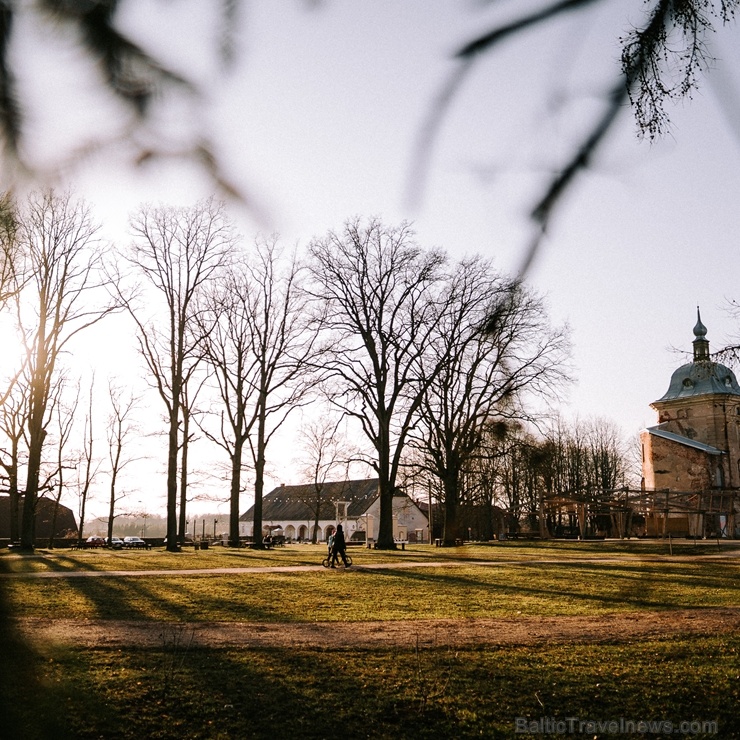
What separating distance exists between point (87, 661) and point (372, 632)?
4075 mm

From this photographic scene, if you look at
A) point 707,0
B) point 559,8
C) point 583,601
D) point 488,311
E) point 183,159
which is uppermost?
point 707,0

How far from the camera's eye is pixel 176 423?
29.5m

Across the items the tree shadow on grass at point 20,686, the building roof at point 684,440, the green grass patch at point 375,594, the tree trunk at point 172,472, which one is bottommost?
the green grass patch at point 375,594

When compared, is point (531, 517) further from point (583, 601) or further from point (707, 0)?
point (707, 0)

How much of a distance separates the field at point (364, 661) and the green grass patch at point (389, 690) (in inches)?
0.9

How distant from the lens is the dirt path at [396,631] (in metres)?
9.21

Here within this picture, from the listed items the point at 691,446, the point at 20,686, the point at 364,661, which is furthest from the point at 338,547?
the point at 691,446

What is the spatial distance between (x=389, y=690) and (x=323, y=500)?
8207 cm

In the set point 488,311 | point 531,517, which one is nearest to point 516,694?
point 488,311

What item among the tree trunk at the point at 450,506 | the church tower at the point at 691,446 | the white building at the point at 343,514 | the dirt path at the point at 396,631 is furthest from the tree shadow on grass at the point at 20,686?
the white building at the point at 343,514

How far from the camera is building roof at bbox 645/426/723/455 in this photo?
6028cm

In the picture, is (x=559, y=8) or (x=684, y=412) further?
(x=684, y=412)

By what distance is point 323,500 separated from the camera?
87.7 metres

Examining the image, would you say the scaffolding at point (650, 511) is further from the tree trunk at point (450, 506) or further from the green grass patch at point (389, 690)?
the green grass patch at point (389, 690)
